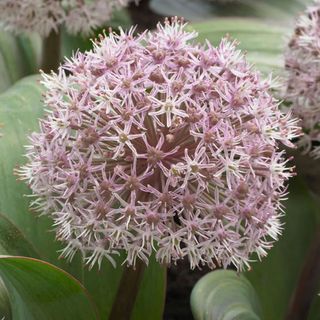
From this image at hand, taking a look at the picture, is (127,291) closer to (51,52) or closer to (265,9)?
(51,52)

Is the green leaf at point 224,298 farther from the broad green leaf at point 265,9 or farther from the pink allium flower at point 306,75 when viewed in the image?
the broad green leaf at point 265,9

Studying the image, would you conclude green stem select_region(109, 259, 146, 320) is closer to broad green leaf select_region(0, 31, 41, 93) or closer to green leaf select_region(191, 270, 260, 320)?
green leaf select_region(191, 270, 260, 320)

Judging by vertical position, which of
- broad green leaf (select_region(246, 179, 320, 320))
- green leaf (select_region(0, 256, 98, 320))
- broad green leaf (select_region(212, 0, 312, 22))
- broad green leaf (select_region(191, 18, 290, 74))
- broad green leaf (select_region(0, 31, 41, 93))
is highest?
broad green leaf (select_region(212, 0, 312, 22))

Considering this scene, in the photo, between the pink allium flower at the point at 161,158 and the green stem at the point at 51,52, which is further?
the green stem at the point at 51,52

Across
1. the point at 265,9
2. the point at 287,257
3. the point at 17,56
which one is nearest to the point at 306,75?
the point at 287,257

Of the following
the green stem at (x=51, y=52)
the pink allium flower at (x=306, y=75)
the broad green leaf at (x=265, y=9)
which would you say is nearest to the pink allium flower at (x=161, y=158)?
the pink allium flower at (x=306, y=75)

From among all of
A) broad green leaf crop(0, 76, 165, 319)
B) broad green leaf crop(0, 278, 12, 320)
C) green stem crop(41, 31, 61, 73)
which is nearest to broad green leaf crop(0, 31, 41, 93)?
green stem crop(41, 31, 61, 73)
